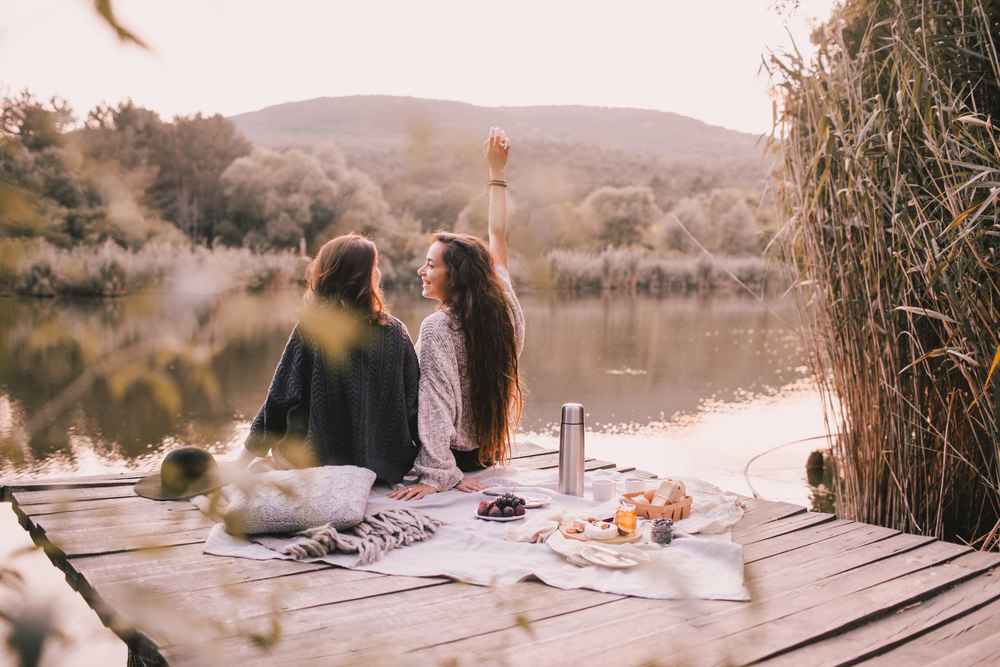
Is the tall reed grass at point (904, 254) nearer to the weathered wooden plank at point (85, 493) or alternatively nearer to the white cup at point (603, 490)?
the white cup at point (603, 490)

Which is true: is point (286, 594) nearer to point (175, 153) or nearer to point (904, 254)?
point (175, 153)

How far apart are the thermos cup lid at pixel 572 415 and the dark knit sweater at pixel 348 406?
700 millimetres

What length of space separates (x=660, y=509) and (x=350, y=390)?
136 cm

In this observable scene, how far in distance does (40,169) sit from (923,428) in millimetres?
3319

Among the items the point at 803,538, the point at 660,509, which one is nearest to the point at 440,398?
the point at 660,509

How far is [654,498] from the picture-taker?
2756 mm

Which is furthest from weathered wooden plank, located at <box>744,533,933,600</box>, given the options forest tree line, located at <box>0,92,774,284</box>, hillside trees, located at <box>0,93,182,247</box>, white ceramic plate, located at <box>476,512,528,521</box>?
hillside trees, located at <box>0,93,182,247</box>

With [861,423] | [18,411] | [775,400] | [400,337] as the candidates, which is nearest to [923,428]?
[861,423]

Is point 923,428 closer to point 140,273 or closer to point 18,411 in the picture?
point 140,273

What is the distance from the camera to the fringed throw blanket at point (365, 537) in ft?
7.59

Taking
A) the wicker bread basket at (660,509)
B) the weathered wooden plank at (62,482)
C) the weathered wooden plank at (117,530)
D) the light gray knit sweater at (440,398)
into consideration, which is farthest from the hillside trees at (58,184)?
the weathered wooden plank at (62,482)

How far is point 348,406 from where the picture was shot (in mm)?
3006

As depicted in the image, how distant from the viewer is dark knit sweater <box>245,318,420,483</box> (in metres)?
2.94

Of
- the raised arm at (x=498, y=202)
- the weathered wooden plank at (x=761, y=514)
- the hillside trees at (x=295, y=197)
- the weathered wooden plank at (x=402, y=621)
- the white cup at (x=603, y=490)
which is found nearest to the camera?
the hillside trees at (x=295, y=197)
